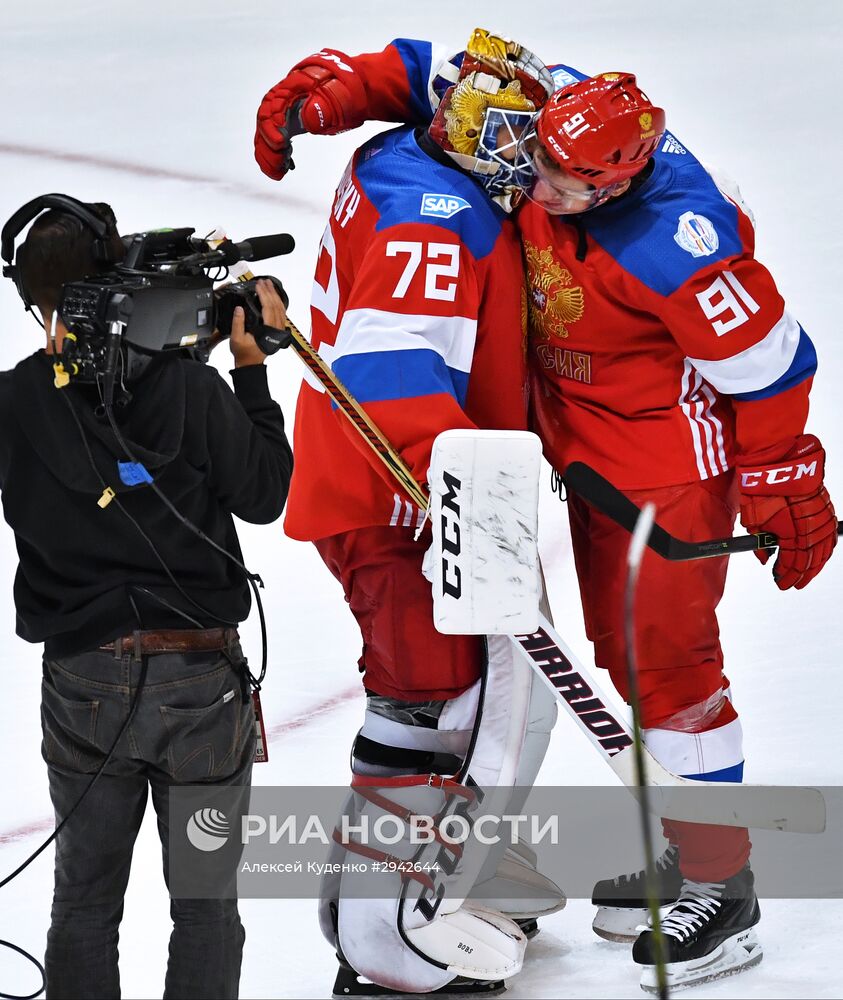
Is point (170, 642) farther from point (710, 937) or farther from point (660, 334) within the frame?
point (710, 937)

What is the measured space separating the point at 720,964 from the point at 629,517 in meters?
0.67

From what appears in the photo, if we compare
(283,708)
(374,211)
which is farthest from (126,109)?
(374,211)

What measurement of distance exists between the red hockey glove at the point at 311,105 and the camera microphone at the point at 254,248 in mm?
379

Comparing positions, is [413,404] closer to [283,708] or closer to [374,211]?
[374,211]

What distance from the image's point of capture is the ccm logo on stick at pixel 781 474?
189cm

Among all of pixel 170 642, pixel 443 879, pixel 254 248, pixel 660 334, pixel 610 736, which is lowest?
pixel 443 879

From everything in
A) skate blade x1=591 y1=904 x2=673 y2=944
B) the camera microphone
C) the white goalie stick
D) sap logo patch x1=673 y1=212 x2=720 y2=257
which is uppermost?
sap logo patch x1=673 y1=212 x2=720 y2=257

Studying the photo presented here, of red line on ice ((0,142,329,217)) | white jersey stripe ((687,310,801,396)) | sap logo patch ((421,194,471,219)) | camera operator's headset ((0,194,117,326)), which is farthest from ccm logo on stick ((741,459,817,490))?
red line on ice ((0,142,329,217))

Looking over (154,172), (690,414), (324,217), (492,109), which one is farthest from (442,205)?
(154,172)

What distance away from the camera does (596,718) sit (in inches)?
73.5

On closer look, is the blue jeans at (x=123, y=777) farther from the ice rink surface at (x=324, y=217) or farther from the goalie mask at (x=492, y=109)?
the goalie mask at (x=492, y=109)

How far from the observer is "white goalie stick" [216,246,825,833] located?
5.87 feet

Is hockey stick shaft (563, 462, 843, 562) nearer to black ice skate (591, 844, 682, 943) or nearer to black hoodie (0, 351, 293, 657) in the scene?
black hoodie (0, 351, 293, 657)

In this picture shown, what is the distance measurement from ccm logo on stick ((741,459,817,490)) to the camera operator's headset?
865 mm
